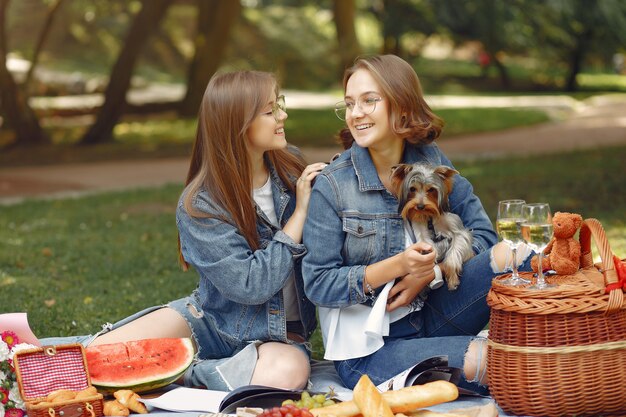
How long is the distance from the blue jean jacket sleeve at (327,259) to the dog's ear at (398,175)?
0.27 m

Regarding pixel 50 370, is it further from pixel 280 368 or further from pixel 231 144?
pixel 231 144

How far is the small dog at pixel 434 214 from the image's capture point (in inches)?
169

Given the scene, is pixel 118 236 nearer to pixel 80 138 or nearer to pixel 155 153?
pixel 155 153

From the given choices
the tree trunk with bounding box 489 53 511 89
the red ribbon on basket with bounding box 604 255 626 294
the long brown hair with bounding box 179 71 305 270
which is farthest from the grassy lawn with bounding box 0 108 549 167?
the red ribbon on basket with bounding box 604 255 626 294

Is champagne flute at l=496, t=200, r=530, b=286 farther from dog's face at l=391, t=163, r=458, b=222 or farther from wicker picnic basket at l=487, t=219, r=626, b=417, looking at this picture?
dog's face at l=391, t=163, r=458, b=222

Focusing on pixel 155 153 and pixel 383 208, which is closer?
pixel 383 208

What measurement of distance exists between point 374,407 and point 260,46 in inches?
1083

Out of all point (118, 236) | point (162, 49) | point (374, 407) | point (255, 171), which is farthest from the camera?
point (162, 49)

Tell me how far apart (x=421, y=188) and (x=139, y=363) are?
1624mm

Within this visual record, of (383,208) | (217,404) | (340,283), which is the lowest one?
(217,404)

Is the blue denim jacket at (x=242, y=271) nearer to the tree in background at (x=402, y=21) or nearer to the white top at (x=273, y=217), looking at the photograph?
the white top at (x=273, y=217)

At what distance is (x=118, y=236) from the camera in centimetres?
965

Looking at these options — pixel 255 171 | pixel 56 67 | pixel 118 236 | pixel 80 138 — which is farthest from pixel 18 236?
pixel 56 67

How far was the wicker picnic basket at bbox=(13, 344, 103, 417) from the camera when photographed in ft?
13.8
